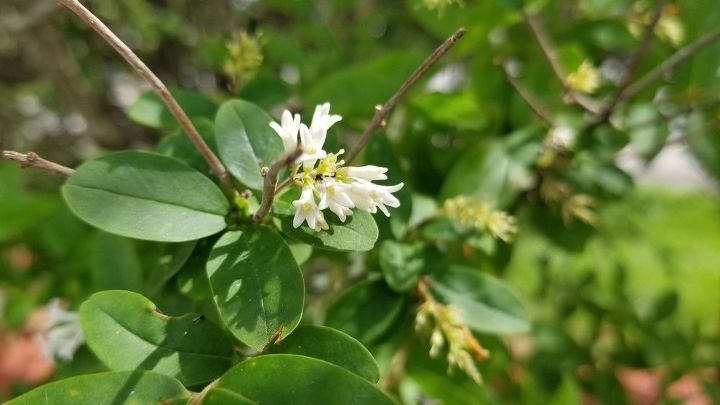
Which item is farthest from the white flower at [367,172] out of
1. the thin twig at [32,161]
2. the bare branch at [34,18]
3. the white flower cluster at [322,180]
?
the bare branch at [34,18]

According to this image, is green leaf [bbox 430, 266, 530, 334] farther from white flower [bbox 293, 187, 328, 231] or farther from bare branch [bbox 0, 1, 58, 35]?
bare branch [bbox 0, 1, 58, 35]

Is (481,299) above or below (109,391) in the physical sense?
below

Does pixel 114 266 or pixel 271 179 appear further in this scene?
pixel 114 266

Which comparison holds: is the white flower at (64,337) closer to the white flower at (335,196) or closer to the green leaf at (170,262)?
the green leaf at (170,262)

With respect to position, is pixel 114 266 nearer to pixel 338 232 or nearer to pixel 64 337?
pixel 64 337

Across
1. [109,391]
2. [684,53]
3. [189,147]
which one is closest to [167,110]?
[189,147]

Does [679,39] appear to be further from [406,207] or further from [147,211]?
[147,211]

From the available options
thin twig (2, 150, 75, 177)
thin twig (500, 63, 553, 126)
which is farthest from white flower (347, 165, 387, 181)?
thin twig (500, 63, 553, 126)
